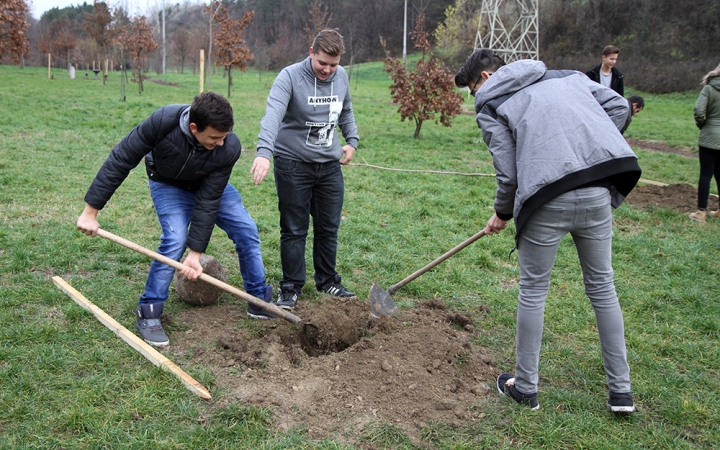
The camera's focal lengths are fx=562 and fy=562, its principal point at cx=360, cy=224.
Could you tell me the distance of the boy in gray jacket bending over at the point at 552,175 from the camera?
281 centimetres

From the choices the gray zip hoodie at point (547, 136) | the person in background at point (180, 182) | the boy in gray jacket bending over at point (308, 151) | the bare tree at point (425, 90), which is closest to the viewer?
the gray zip hoodie at point (547, 136)

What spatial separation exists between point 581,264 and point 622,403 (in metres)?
0.83

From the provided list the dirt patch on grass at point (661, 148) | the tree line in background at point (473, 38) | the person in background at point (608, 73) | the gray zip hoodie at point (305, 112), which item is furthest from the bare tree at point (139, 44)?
the gray zip hoodie at point (305, 112)

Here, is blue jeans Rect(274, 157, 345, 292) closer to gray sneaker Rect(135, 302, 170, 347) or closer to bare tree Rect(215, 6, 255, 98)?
gray sneaker Rect(135, 302, 170, 347)

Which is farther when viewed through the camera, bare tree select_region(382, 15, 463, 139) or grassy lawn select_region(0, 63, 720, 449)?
bare tree select_region(382, 15, 463, 139)

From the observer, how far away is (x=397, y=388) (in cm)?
336

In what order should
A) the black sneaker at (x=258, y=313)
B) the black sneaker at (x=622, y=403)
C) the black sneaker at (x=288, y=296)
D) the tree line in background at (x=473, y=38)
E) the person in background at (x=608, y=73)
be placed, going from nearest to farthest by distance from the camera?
the black sneaker at (x=622, y=403) → the black sneaker at (x=258, y=313) → the black sneaker at (x=288, y=296) → the person in background at (x=608, y=73) → the tree line in background at (x=473, y=38)

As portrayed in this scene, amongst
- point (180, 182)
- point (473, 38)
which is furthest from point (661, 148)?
point (473, 38)

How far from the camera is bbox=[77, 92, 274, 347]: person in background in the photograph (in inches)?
142

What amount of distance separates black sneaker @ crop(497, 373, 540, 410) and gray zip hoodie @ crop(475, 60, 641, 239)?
0.95 m

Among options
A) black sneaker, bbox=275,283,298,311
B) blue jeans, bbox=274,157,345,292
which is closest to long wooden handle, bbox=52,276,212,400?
black sneaker, bbox=275,283,298,311

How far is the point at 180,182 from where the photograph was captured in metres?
4.02

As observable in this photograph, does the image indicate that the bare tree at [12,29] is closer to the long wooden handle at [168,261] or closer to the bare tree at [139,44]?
the bare tree at [139,44]

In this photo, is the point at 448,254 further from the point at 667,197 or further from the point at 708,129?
the point at 667,197
